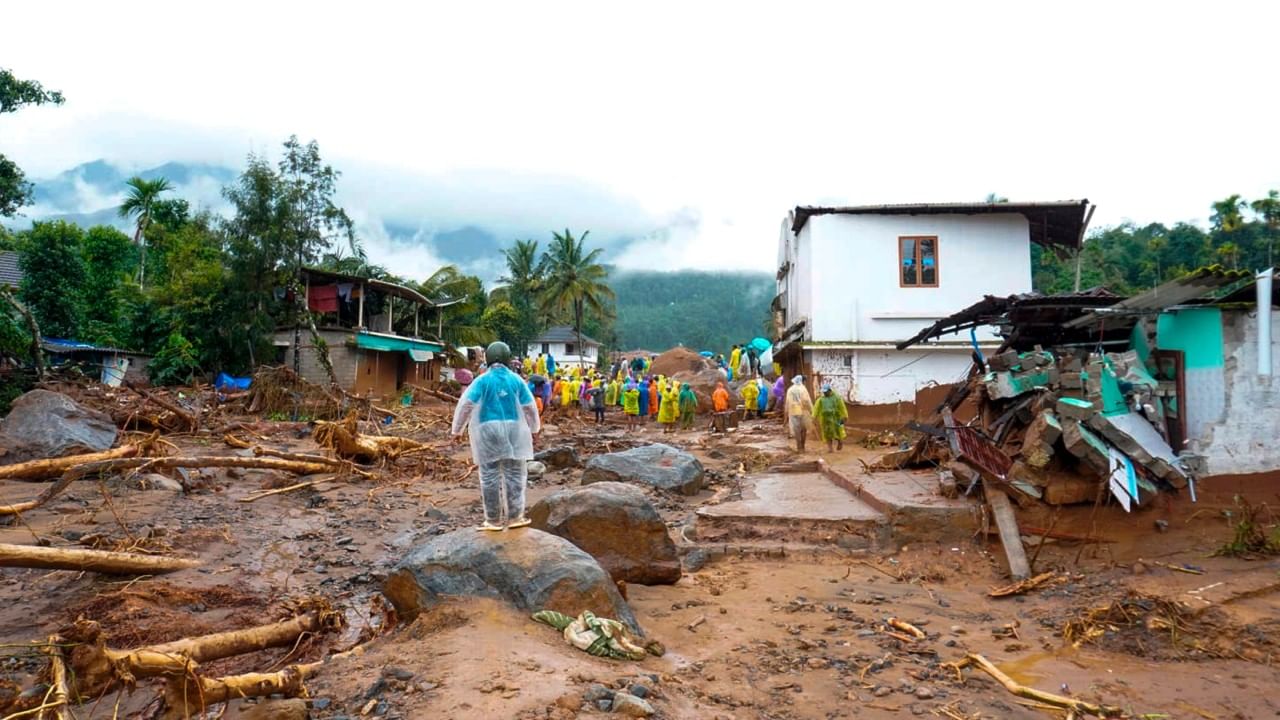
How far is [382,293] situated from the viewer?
30797mm

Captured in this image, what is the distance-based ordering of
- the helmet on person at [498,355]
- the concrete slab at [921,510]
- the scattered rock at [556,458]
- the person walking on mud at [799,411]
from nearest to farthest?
the helmet on person at [498,355]
the concrete slab at [921,510]
the scattered rock at [556,458]
the person walking on mud at [799,411]

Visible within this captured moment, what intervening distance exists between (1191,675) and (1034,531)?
2881 millimetres

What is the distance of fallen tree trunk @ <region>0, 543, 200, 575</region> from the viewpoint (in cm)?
541

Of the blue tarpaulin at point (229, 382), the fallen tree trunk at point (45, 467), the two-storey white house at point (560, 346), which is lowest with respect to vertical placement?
the fallen tree trunk at point (45, 467)

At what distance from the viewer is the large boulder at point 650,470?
39.8 ft

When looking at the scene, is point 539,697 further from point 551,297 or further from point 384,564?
point 551,297

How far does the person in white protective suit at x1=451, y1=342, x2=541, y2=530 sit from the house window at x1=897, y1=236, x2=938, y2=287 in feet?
52.4

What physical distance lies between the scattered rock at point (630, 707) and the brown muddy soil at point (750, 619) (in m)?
0.17

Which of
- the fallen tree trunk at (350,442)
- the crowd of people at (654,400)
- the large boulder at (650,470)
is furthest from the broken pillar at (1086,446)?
the fallen tree trunk at (350,442)

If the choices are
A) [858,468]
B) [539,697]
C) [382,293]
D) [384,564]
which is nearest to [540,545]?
[539,697]

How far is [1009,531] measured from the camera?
787 centimetres

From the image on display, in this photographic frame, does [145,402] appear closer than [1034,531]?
No

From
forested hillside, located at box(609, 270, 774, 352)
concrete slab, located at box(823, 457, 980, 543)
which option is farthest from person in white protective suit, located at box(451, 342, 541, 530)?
forested hillside, located at box(609, 270, 774, 352)

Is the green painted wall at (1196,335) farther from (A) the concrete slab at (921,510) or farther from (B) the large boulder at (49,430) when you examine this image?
(B) the large boulder at (49,430)
